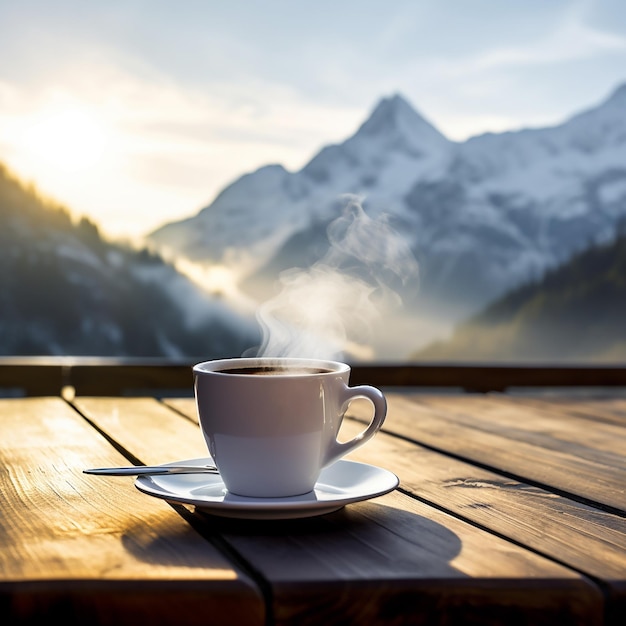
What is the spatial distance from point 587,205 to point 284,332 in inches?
813

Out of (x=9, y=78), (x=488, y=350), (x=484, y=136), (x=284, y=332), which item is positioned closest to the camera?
(x=284, y=332)

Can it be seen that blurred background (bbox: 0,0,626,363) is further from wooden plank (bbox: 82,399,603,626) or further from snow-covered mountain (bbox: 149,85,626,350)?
wooden plank (bbox: 82,399,603,626)

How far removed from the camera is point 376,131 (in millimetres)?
23922

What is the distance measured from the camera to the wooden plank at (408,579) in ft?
1.41

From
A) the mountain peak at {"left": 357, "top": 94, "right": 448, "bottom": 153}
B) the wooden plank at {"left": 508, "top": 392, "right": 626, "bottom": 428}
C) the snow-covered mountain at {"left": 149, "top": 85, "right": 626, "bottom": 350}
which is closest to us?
the wooden plank at {"left": 508, "top": 392, "right": 626, "bottom": 428}

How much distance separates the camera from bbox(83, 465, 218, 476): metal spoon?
0.64 m

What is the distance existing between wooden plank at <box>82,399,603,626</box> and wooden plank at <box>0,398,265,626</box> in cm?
3

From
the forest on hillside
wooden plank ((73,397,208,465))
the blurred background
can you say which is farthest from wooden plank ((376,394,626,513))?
the forest on hillside

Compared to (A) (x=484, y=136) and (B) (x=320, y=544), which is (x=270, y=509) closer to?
(B) (x=320, y=544)

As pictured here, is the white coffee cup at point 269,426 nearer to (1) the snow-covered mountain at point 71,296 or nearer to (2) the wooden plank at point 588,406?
(2) the wooden plank at point 588,406

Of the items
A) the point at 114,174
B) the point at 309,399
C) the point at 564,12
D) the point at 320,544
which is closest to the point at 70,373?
the point at 309,399

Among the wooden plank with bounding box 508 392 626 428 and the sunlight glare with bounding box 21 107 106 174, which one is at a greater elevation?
the sunlight glare with bounding box 21 107 106 174

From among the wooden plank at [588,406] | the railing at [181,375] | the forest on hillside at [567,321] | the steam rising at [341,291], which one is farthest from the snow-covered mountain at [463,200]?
the steam rising at [341,291]

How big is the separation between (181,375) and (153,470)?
3.91 feet
